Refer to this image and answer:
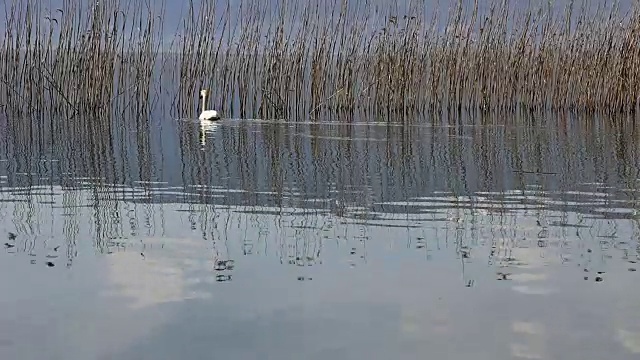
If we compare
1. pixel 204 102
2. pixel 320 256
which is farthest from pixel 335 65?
pixel 320 256

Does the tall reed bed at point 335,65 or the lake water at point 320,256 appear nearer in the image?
the lake water at point 320,256

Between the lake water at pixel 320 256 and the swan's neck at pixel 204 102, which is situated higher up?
the swan's neck at pixel 204 102

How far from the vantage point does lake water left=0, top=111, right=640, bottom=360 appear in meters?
2.73

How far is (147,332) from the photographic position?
9.15 ft

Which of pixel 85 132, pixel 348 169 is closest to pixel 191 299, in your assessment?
pixel 348 169

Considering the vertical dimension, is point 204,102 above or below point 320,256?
above

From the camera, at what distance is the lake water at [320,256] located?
8.96ft

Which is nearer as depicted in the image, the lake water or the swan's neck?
the lake water

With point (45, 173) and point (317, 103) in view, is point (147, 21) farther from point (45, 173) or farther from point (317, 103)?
point (45, 173)

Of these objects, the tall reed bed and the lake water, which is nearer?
the lake water

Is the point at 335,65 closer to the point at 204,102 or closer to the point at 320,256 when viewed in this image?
the point at 204,102

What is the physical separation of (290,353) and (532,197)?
272 centimetres

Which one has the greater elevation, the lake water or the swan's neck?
the swan's neck

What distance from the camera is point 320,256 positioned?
370 centimetres
